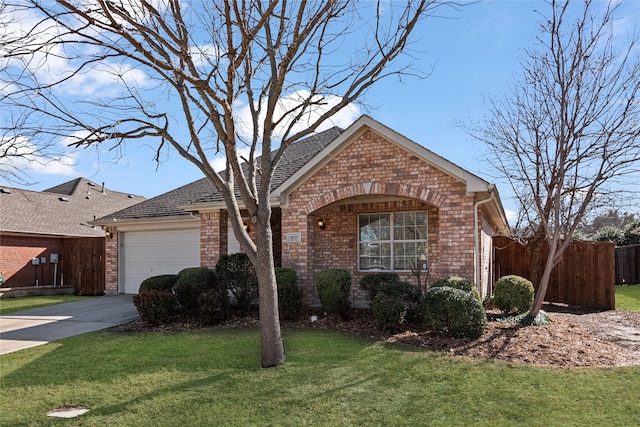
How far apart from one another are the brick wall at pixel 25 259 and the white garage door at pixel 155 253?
4.94 meters

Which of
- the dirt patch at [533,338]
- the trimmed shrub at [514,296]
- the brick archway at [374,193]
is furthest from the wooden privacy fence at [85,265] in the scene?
the trimmed shrub at [514,296]

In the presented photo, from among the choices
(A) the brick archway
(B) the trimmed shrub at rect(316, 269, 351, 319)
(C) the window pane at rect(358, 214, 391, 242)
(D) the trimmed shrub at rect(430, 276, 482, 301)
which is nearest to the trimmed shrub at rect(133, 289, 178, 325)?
(B) the trimmed shrub at rect(316, 269, 351, 319)

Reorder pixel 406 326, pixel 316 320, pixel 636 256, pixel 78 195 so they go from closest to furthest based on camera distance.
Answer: pixel 406 326 < pixel 316 320 < pixel 636 256 < pixel 78 195

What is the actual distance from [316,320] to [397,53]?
593cm

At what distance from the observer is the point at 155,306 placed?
32.7 ft

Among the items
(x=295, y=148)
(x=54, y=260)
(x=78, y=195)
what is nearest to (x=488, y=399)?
(x=295, y=148)

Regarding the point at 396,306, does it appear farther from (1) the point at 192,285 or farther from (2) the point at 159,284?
(2) the point at 159,284

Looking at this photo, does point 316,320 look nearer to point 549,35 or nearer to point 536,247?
point 536,247

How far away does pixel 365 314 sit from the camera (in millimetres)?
10695

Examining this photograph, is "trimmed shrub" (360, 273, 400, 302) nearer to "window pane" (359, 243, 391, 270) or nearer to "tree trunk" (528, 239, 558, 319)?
"window pane" (359, 243, 391, 270)

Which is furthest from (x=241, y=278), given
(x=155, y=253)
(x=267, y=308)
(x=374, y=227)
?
(x=155, y=253)

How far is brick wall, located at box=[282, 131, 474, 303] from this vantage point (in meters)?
9.63

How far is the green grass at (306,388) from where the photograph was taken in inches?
189

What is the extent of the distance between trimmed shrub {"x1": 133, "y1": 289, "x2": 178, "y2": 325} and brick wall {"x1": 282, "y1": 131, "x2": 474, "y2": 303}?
2995 millimetres
